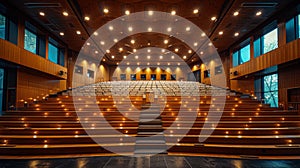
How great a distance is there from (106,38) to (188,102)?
6765 mm

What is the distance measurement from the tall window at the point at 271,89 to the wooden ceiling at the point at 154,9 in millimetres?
2891

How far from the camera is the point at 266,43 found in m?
9.44

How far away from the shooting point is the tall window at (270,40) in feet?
28.7

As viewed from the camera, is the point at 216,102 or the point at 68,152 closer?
the point at 68,152

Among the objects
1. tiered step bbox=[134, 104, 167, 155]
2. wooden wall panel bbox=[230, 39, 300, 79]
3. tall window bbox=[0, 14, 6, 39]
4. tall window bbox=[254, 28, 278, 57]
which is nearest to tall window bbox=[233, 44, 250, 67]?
tall window bbox=[254, 28, 278, 57]

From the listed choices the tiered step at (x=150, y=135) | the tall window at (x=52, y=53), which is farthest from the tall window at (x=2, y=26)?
the tiered step at (x=150, y=135)

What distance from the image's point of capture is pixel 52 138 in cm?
428

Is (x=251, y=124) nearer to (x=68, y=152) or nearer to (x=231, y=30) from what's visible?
(x=68, y=152)

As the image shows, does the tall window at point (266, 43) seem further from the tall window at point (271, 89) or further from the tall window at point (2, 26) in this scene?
the tall window at point (2, 26)

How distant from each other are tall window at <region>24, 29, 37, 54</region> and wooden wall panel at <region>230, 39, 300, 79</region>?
11.6 meters

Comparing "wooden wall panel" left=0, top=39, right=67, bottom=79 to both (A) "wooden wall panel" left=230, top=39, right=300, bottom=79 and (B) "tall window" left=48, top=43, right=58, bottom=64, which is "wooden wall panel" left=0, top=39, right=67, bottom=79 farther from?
(A) "wooden wall panel" left=230, top=39, right=300, bottom=79

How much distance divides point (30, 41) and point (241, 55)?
12.6 m

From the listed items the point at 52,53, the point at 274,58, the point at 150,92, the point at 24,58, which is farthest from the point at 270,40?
the point at 52,53

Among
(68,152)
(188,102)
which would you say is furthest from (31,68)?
(188,102)
